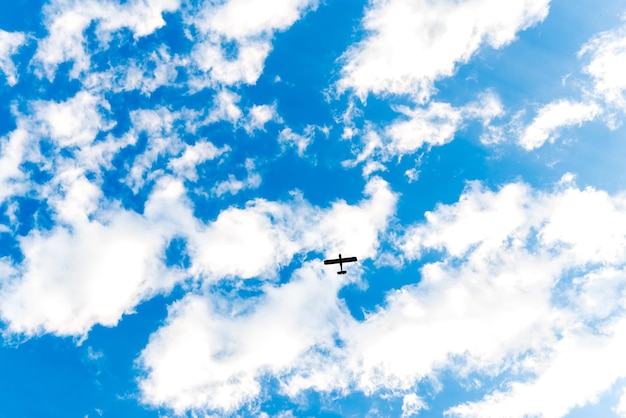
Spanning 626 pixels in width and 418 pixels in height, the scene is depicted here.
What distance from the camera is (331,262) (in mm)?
165500
